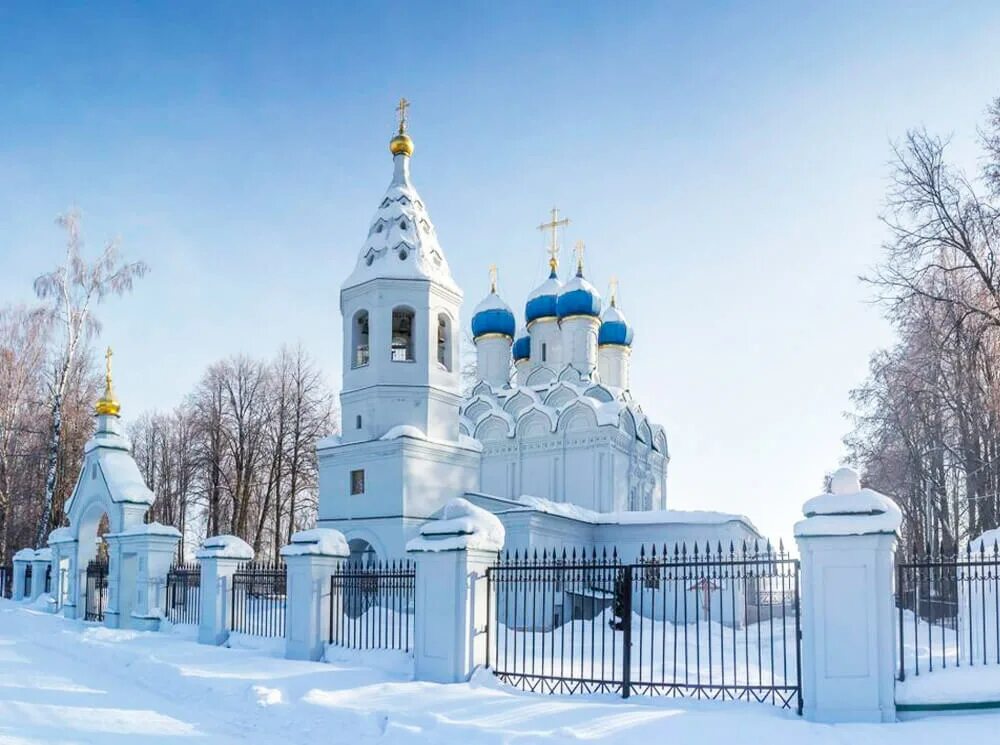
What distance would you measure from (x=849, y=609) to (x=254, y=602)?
9.15 metres

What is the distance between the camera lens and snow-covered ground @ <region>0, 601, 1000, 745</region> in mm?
7227

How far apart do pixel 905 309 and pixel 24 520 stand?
28.8 meters

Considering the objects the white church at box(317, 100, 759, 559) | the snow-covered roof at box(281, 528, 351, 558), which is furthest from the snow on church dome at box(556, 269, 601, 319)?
the snow-covered roof at box(281, 528, 351, 558)

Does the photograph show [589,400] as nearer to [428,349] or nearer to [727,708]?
[428,349]

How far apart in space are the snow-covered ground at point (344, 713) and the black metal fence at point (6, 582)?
14998 mm

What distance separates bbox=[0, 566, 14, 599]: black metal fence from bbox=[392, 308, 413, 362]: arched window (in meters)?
12.6

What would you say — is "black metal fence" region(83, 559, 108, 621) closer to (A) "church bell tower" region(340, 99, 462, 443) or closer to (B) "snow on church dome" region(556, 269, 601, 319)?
(A) "church bell tower" region(340, 99, 462, 443)

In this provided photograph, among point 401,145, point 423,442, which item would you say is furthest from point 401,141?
point 423,442

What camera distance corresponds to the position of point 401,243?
20.1 metres

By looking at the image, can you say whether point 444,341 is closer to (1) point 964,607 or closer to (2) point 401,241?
(2) point 401,241

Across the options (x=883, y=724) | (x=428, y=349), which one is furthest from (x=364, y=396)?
(x=883, y=724)

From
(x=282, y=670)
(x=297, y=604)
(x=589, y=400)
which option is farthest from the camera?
(x=589, y=400)

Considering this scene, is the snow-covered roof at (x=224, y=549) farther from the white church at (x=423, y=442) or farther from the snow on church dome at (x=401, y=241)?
the snow on church dome at (x=401, y=241)

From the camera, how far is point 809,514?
8016 mm
